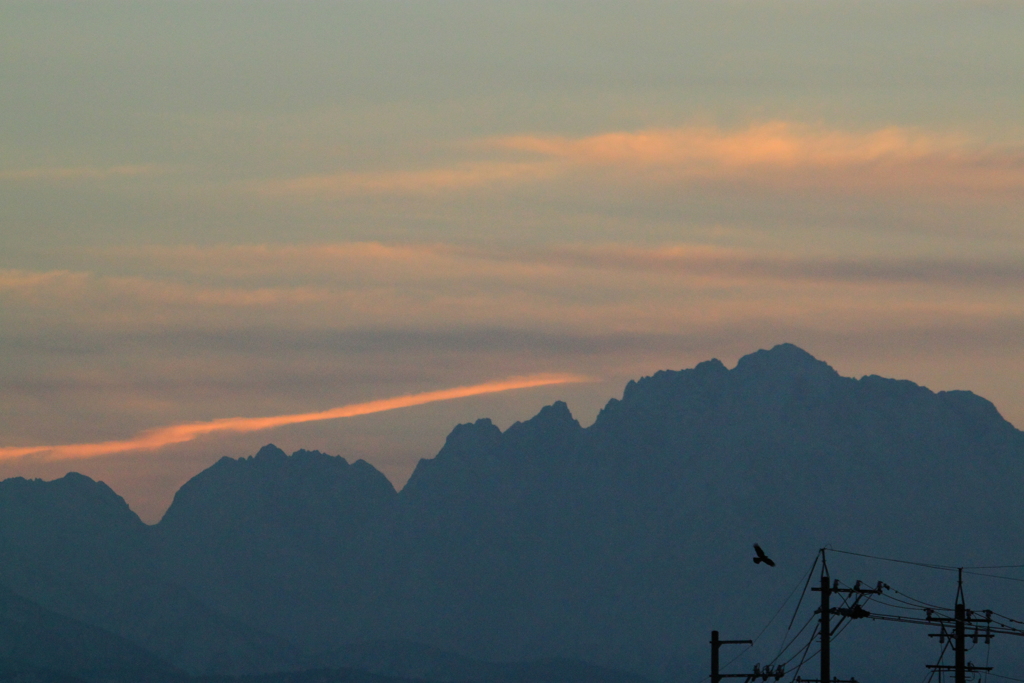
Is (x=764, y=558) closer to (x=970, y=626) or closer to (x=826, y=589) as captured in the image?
(x=826, y=589)

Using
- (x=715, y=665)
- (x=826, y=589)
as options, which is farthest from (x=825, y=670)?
(x=715, y=665)

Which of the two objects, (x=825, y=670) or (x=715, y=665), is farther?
(x=715, y=665)

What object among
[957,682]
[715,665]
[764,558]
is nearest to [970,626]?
[957,682]

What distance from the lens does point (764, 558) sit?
6444 cm

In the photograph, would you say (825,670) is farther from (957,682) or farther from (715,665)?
(715,665)

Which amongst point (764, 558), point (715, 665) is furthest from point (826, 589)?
point (715, 665)

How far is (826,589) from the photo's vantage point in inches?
2576

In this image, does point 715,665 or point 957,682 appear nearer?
point 957,682

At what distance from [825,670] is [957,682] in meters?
5.50

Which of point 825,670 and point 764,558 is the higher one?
point 764,558

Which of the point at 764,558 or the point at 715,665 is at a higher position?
the point at 764,558

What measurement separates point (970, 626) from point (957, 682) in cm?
235

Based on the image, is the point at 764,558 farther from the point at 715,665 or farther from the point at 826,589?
the point at 715,665

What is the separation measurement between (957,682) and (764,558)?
32.1 feet
